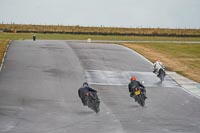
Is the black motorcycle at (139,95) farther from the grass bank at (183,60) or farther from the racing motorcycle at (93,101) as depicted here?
the grass bank at (183,60)

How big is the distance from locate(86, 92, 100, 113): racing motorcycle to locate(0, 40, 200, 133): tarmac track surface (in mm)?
257

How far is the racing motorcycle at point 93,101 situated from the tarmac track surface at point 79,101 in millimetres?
257

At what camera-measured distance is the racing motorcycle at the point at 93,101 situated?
20.6m

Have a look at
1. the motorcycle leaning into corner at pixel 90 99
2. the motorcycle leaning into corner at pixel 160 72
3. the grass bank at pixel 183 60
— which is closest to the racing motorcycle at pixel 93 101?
the motorcycle leaning into corner at pixel 90 99

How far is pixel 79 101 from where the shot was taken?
23.0m

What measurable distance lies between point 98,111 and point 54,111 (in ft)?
6.24

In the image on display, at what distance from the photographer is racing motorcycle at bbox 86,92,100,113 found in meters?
20.6

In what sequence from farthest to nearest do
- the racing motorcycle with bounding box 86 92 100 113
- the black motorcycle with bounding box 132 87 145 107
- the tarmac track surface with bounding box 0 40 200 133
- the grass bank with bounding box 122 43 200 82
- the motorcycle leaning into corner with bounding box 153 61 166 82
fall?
the grass bank with bounding box 122 43 200 82 < the motorcycle leaning into corner with bounding box 153 61 166 82 < the black motorcycle with bounding box 132 87 145 107 < the racing motorcycle with bounding box 86 92 100 113 < the tarmac track surface with bounding box 0 40 200 133

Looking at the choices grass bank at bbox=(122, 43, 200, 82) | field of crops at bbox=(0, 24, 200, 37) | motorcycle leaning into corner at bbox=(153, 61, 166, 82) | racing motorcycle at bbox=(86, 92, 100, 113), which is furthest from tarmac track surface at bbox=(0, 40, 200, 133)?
field of crops at bbox=(0, 24, 200, 37)

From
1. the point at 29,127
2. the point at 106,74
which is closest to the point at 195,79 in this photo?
the point at 106,74

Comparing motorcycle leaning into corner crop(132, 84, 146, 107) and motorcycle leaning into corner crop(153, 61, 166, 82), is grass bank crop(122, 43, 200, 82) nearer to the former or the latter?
motorcycle leaning into corner crop(153, 61, 166, 82)

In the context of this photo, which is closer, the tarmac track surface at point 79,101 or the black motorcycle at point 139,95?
the tarmac track surface at point 79,101

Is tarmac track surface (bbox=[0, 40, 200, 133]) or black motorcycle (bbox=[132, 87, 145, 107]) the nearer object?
tarmac track surface (bbox=[0, 40, 200, 133])

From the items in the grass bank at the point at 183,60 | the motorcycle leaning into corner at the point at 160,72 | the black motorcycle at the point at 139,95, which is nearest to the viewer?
the black motorcycle at the point at 139,95
